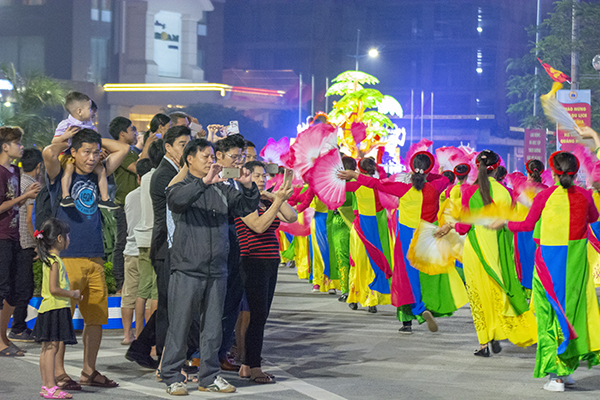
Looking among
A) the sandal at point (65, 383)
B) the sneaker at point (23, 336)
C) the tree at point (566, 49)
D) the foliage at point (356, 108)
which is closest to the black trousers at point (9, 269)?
the sneaker at point (23, 336)

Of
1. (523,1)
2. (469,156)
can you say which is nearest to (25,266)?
(469,156)

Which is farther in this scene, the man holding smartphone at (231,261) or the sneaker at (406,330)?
the sneaker at (406,330)

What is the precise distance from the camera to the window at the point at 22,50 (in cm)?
4908

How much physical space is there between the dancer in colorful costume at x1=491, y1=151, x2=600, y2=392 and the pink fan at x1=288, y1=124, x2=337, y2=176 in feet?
6.68

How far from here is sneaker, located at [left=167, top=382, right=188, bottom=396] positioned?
5.90 metres

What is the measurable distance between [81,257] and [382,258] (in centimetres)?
519

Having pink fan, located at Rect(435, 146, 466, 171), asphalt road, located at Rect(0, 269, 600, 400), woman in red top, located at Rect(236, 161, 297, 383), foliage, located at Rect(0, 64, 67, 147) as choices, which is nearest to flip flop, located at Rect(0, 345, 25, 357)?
asphalt road, located at Rect(0, 269, 600, 400)

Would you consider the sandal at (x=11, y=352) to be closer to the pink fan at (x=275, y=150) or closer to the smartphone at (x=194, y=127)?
the smartphone at (x=194, y=127)

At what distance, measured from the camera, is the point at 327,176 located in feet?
26.7

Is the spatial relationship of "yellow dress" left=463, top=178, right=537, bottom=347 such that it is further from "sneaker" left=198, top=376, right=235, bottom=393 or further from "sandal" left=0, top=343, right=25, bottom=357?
"sandal" left=0, top=343, right=25, bottom=357

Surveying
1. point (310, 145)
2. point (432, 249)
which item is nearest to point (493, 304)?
point (432, 249)

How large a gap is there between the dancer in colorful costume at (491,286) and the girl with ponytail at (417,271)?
1003 millimetres

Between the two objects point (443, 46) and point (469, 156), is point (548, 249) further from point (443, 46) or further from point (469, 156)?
point (443, 46)

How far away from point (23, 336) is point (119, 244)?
144 cm
